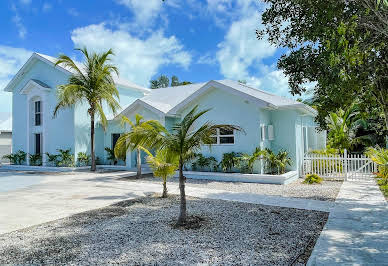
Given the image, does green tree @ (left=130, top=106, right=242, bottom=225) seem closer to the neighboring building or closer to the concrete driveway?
the concrete driveway

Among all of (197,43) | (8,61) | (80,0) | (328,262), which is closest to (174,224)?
(328,262)

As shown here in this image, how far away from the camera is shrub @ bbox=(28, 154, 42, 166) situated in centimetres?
2130

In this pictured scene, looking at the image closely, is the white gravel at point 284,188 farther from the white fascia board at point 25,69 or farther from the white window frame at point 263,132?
the white fascia board at point 25,69

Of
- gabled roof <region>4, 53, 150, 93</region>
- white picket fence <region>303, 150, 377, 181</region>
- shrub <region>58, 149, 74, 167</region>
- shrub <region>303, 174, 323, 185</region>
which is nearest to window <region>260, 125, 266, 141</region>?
white picket fence <region>303, 150, 377, 181</region>

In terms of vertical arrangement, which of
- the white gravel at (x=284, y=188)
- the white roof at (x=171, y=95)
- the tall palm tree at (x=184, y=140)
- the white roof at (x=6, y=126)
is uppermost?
the white roof at (x=171, y=95)

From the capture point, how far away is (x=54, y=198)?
984 centimetres

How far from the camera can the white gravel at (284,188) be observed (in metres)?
10.1

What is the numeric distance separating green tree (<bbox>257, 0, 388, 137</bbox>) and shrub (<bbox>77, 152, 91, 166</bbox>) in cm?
1644

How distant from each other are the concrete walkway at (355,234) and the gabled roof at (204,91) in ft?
20.3

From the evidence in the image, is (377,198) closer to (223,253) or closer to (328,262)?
(328,262)

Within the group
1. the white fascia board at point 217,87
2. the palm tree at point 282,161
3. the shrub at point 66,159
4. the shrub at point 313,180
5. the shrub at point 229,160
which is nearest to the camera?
the shrub at point 313,180

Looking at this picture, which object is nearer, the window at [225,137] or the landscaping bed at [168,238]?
the landscaping bed at [168,238]

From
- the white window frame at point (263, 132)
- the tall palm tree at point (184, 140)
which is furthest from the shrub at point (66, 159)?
the tall palm tree at point (184, 140)

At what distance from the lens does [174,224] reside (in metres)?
6.61
